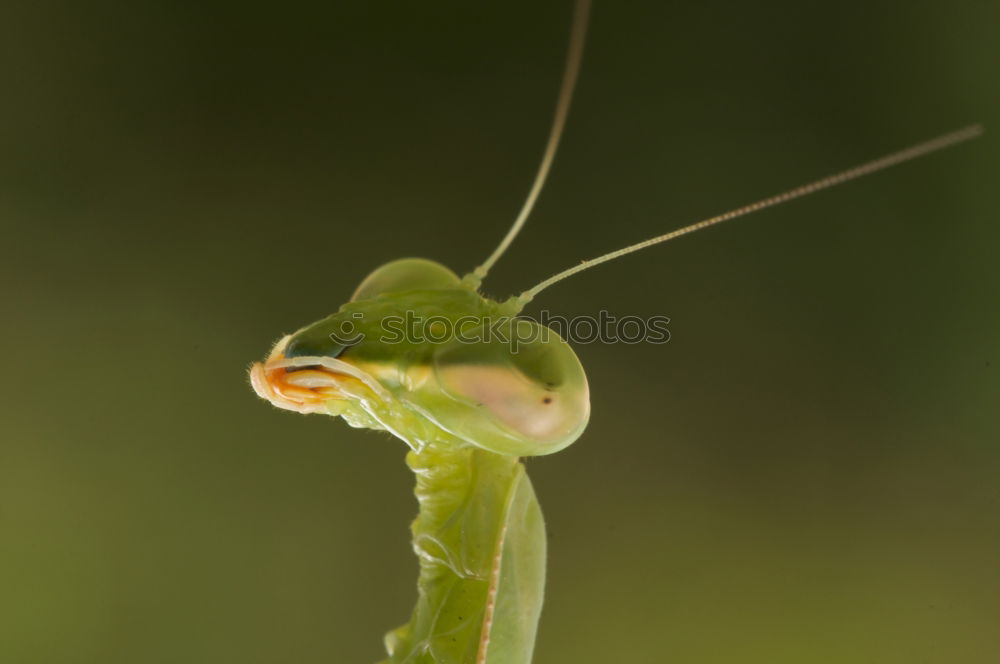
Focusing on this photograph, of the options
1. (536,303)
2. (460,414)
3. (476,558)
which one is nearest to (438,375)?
(460,414)

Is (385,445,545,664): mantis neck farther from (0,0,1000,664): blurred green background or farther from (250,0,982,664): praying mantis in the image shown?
(0,0,1000,664): blurred green background

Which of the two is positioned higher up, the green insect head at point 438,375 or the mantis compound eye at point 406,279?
the mantis compound eye at point 406,279

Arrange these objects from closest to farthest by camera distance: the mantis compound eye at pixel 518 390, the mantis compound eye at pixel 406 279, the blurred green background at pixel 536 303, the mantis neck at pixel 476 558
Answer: the mantis compound eye at pixel 518 390 < the mantis neck at pixel 476 558 < the mantis compound eye at pixel 406 279 < the blurred green background at pixel 536 303

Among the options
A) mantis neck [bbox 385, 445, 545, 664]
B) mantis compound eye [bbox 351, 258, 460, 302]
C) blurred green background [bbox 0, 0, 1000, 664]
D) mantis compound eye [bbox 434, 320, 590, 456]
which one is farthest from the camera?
blurred green background [bbox 0, 0, 1000, 664]

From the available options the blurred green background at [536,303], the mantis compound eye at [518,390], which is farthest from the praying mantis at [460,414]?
the blurred green background at [536,303]

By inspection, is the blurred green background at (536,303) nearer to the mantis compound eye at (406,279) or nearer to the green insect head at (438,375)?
the mantis compound eye at (406,279)

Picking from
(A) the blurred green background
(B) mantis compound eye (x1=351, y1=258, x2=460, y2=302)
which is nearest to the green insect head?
(B) mantis compound eye (x1=351, y1=258, x2=460, y2=302)

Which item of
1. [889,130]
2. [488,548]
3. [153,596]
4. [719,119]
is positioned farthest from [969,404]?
[153,596]

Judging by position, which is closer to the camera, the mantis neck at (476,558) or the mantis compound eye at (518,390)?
the mantis compound eye at (518,390)
